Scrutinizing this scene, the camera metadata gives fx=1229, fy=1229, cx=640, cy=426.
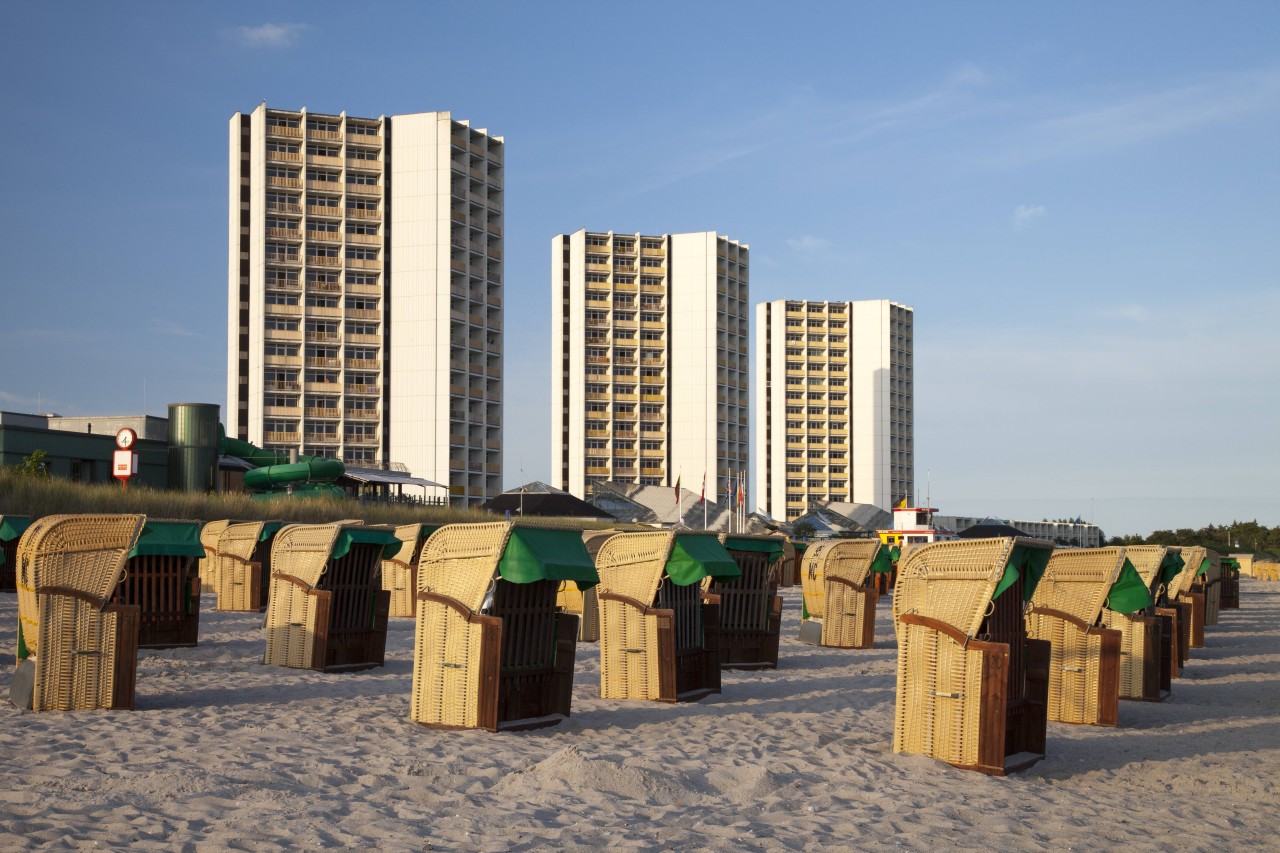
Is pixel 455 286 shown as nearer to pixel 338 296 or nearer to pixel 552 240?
pixel 338 296

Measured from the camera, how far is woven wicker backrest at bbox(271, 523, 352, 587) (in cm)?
1370

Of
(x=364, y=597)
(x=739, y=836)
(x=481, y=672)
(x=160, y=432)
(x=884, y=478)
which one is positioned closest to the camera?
(x=739, y=836)

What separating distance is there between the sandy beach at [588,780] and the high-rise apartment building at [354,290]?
71.3 meters

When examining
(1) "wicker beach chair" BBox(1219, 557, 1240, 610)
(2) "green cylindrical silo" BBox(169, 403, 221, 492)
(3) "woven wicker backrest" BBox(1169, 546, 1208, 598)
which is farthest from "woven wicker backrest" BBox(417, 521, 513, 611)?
(2) "green cylindrical silo" BBox(169, 403, 221, 492)

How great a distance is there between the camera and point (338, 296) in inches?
3295

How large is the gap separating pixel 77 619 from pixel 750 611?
8.42m

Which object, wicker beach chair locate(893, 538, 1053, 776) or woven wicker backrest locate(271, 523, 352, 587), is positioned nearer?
wicker beach chair locate(893, 538, 1053, 776)

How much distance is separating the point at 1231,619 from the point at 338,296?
6489 centimetres

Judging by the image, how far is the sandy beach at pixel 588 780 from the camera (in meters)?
6.82

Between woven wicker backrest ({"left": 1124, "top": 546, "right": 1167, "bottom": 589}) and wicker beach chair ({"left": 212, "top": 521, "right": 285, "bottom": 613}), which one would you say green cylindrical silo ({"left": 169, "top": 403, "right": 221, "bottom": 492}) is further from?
woven wicker backrest ({"left": 1124, "top": 546, "right": 1167, "bottom": 589})

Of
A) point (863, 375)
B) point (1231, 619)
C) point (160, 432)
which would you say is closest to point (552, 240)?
point (863, 375)

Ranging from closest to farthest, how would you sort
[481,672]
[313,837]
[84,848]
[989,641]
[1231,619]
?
[84,848], [313,837], [989,641], [481,672], [1231,619]

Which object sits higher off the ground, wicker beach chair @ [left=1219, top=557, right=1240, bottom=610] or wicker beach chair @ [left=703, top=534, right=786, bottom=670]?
wicker beach chair @ [left=703, top=534, right=786, bottom=670]

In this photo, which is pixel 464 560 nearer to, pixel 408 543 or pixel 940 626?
pixel 940 626
